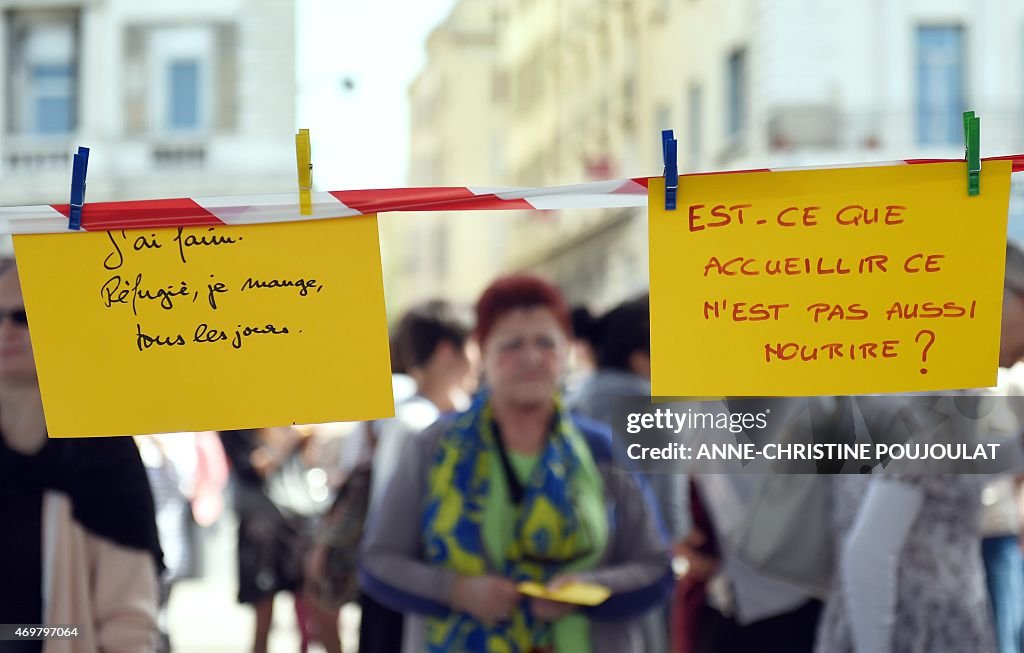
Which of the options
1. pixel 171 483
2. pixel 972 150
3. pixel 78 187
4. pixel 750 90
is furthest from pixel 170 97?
pixel 972 150

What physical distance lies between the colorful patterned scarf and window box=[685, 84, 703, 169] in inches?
939

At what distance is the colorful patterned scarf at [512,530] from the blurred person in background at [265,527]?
4.04 metres

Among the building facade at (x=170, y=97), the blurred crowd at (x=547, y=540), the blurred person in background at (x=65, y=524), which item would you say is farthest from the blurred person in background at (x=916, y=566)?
the building facade at (x=170, y=97)

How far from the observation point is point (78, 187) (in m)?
2.52

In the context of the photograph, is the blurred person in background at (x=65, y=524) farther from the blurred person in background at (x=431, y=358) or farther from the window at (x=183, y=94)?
the window at (x=183, y=94)

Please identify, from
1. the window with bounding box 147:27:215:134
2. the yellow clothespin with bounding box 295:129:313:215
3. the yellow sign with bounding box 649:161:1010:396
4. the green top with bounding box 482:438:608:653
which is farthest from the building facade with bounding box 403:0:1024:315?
the yellow clothespin with bounding box 295:129:313:215

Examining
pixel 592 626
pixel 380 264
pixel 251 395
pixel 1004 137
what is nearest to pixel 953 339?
pixel 380 264

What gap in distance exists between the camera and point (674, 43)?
28.9 m

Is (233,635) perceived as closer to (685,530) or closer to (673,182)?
(685,530)

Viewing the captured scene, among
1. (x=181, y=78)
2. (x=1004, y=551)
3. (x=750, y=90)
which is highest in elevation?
(x=181, y=78)

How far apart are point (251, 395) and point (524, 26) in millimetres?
44540

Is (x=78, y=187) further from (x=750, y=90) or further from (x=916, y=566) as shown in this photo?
(x=750, y=90)

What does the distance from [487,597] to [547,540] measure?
21 centimetres

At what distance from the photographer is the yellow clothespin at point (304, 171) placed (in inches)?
96.1
